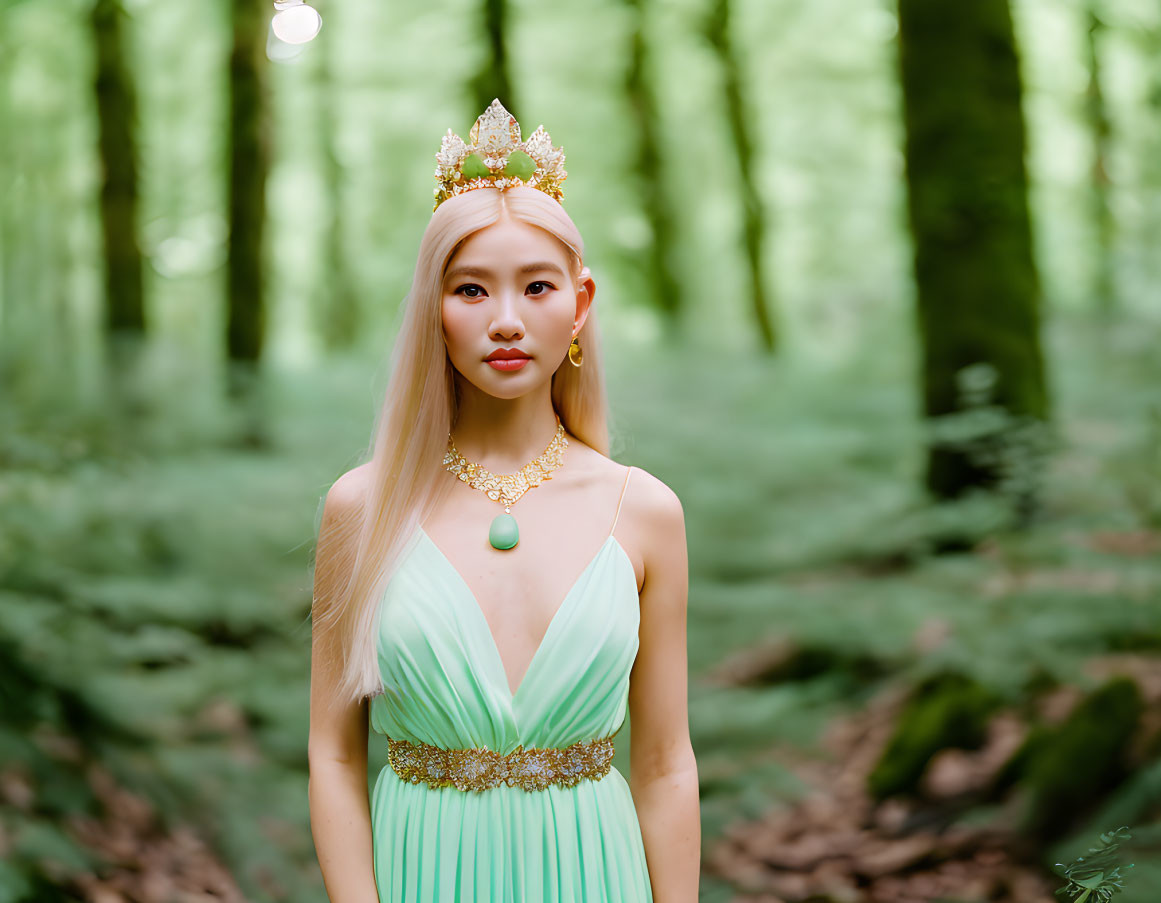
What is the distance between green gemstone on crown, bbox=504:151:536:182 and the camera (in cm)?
191

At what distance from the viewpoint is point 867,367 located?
7.13m

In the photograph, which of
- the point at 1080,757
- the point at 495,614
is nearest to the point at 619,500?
the point at 495,614

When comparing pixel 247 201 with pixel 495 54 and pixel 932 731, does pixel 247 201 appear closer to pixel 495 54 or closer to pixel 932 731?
pixel 495 54

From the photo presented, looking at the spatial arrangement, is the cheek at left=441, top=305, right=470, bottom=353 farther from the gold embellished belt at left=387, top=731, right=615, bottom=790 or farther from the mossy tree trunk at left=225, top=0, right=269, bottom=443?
the mossy tree trunk at left=225, top=0, right=269, bottom=443

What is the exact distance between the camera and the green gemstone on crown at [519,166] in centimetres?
191

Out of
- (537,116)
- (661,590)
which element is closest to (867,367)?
(537,116)

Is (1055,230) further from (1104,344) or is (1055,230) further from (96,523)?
(96,523)

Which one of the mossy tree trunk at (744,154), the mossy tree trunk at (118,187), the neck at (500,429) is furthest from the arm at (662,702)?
the mossy tree trunk at (744,154)

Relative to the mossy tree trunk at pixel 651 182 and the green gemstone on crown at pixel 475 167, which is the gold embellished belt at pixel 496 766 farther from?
the mossy tree trunk at pixel 651 182

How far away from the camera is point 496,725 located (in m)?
1.77

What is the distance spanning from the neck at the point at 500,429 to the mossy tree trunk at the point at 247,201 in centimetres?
581

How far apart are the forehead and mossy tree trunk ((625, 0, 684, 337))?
7106 millimetres

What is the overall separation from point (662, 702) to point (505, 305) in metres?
0.80

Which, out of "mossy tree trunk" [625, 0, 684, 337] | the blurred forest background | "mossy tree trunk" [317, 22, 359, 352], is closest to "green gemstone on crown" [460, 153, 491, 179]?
the blurred forest background
